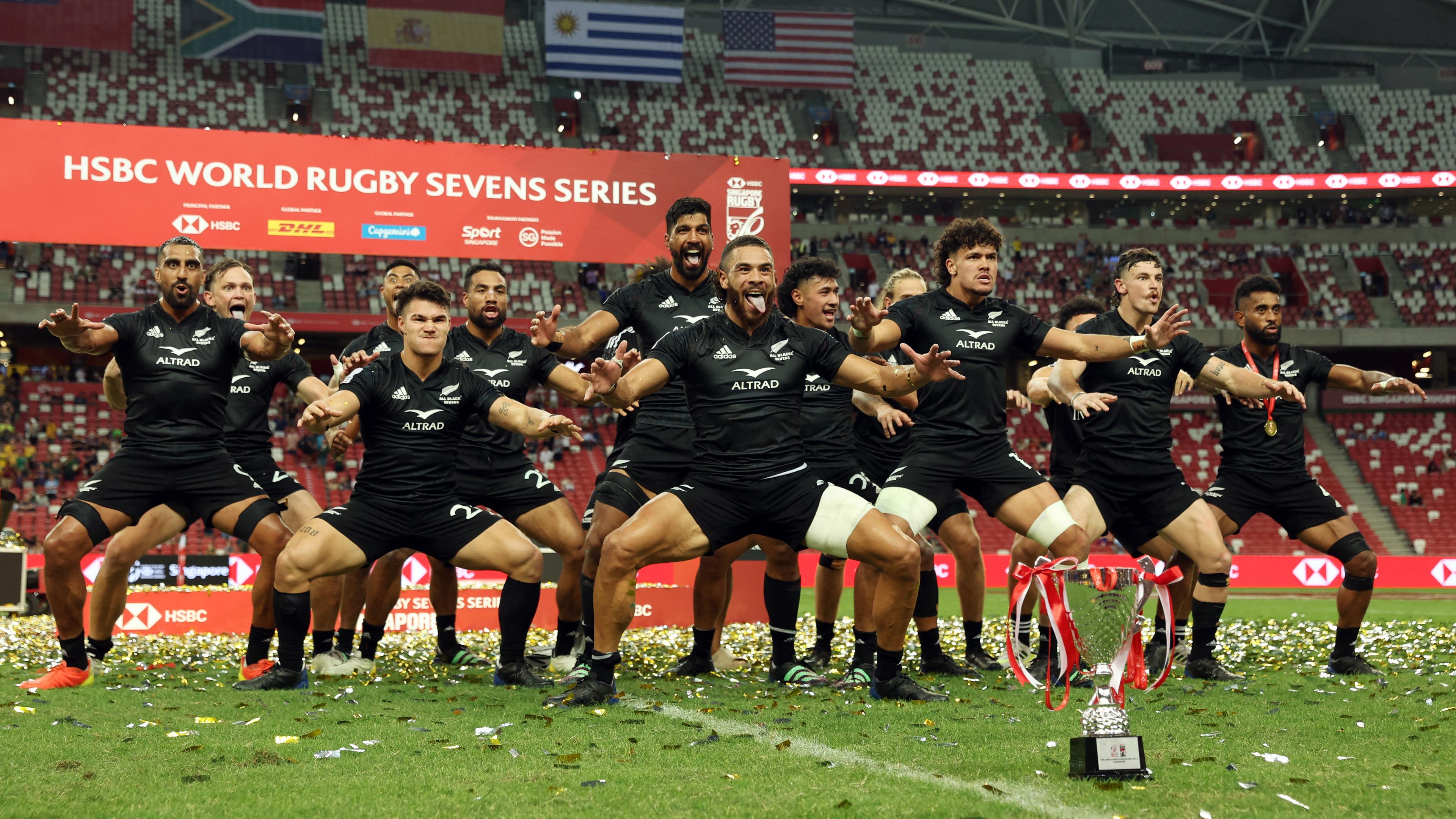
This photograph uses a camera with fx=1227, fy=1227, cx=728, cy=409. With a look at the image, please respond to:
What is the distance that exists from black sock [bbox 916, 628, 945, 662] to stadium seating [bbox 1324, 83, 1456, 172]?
145ft

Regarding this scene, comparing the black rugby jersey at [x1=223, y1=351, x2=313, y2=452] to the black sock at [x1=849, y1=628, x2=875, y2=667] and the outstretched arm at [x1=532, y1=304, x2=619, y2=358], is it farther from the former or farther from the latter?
the black sock at [x1=849, y1=628, x2=875, y2=667]

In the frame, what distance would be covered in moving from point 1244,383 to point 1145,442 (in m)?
0.72

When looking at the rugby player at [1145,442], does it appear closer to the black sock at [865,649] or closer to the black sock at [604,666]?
the black sock at [865,649]

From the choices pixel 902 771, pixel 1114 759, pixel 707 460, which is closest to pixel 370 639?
pixel 707 460

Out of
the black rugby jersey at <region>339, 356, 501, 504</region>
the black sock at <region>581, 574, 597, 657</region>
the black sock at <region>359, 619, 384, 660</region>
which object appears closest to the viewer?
the black rugby jersey at <region>339, 356, 501, 504</region>

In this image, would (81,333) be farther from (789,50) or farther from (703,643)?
(789,50)

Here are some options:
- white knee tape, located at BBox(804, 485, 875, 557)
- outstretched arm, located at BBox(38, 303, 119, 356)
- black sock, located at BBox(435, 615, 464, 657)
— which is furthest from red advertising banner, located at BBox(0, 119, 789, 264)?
white knee tape, located at BBox(804, 485, 875, 557)

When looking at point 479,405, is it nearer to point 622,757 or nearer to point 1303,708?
point 622,757

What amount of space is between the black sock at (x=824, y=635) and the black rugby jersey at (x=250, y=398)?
14.1 ft

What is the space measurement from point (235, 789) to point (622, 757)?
4.81 feet

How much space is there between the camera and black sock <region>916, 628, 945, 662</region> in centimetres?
845

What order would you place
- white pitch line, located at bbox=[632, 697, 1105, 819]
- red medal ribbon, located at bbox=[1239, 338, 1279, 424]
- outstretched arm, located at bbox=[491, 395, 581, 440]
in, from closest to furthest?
white pitch line, located at bbox=[632, 697, 1105, 819] < outstretched arm, located at bbox=[491, 395, 581, 440] < red medal ribbon, located at bbox=[1239, 338, 1279, 424]

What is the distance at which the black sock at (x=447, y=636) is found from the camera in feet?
30.7

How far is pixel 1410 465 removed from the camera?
3769 centimetres
